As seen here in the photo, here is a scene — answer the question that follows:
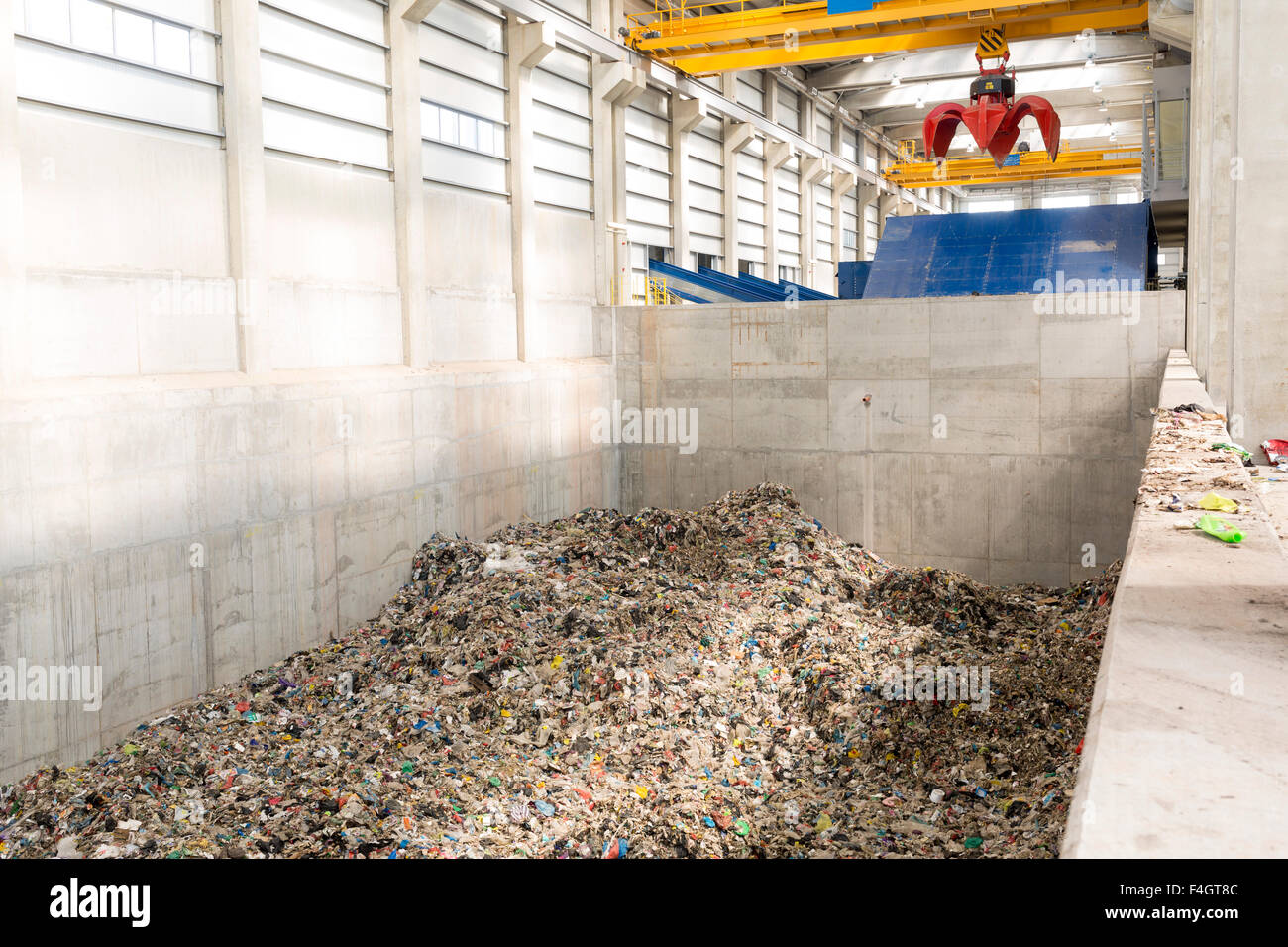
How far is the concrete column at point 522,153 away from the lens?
14.9 metres

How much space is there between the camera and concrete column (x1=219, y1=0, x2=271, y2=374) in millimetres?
10133

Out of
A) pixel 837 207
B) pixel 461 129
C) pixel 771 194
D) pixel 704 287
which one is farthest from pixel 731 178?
pixel 461 129

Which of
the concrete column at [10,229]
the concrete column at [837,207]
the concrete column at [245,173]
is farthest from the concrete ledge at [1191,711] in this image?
the concrete column at [837,207]

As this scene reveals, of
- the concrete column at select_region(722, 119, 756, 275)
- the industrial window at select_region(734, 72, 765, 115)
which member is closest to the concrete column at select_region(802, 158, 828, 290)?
the industrial window at select_region(734, 72, 765, 115)

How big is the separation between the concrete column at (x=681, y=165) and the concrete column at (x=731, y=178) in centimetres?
185

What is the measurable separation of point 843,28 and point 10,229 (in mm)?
12928

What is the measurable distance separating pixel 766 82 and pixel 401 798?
19475 mm

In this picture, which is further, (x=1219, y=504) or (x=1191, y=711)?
(x=1219, y=504)

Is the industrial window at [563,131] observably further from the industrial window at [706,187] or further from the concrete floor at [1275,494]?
the concrete floor at [1275,494]

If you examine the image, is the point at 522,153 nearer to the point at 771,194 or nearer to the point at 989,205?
the point at 771,194

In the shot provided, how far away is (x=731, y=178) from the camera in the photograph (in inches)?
863

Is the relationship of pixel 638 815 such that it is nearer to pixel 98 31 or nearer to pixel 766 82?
pixel 98 31

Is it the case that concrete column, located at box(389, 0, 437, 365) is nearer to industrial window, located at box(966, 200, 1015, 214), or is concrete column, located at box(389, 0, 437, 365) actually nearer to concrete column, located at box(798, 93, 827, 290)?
concrete column, located at box(798, 93, 827, 290)
